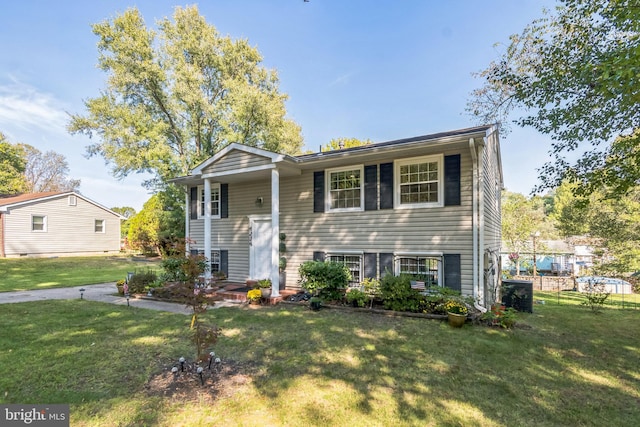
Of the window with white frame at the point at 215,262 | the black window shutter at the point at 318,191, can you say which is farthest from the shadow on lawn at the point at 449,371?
the window with white frame at the point at 215,262

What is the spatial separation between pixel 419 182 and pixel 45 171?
4529 centimetres

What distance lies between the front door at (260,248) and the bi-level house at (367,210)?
0.03 m

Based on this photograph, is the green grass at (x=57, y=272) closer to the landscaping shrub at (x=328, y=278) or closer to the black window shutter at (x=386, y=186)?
the landscaping shrub at (x=328, y=278)

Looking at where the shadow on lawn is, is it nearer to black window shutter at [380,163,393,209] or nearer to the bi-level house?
the bi-level house

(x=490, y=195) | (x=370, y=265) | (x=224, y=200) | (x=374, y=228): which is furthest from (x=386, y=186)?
(x=224, y=200)

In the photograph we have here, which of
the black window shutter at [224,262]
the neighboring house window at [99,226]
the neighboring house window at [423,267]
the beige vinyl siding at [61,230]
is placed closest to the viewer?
the neighboring house window at [423,267]

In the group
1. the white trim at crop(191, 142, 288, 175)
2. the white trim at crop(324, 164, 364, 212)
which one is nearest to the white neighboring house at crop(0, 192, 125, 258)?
the white trim at crop(191, 142, 288, 175)

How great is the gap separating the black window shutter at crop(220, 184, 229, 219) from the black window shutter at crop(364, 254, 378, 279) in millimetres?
5624

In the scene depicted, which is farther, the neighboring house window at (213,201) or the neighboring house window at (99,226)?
the neighboring house window at (99,226)

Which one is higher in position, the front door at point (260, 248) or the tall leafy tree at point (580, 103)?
the tall leafy tree at point (580, 103)

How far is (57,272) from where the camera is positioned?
14594 mm

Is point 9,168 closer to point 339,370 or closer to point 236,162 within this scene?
point 236,162

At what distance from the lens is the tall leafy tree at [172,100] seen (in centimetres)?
1783

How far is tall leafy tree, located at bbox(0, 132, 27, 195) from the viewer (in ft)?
86.1
